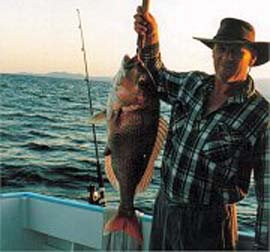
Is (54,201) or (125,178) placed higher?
(125,178)

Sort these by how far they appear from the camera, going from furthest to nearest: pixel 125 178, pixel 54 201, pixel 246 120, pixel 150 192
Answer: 1. pixel 150 192
2. pixel 54 201
3. pixel 125 178
4. pixel 246 120

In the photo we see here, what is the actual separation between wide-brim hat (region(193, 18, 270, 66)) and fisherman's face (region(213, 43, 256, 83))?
0.03 meters

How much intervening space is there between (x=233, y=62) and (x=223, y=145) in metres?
0.36

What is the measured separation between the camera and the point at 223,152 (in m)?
2.70

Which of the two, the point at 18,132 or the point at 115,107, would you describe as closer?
the point at 115,107

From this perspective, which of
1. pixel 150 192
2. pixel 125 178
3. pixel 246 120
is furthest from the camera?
pixel 150 192

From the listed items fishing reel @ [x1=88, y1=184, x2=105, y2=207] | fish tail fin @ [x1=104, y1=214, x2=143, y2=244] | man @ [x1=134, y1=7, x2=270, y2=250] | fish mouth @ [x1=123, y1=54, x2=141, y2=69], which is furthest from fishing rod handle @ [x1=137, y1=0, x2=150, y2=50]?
fishing reel @ [x1=88, y1=184, x2=105, y2=207]

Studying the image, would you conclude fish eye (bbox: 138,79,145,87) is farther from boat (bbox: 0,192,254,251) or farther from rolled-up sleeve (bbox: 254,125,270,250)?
boat (bbox: 0,192,254,251)

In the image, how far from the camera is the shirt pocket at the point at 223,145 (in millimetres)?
2695

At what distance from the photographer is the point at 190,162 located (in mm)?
2791

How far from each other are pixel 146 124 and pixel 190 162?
260mm

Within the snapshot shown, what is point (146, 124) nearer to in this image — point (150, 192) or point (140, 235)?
point (140, 235)

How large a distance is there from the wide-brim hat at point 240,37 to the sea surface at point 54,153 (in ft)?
12.0

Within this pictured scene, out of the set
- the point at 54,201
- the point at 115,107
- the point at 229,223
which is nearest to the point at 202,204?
the point at 229,223
